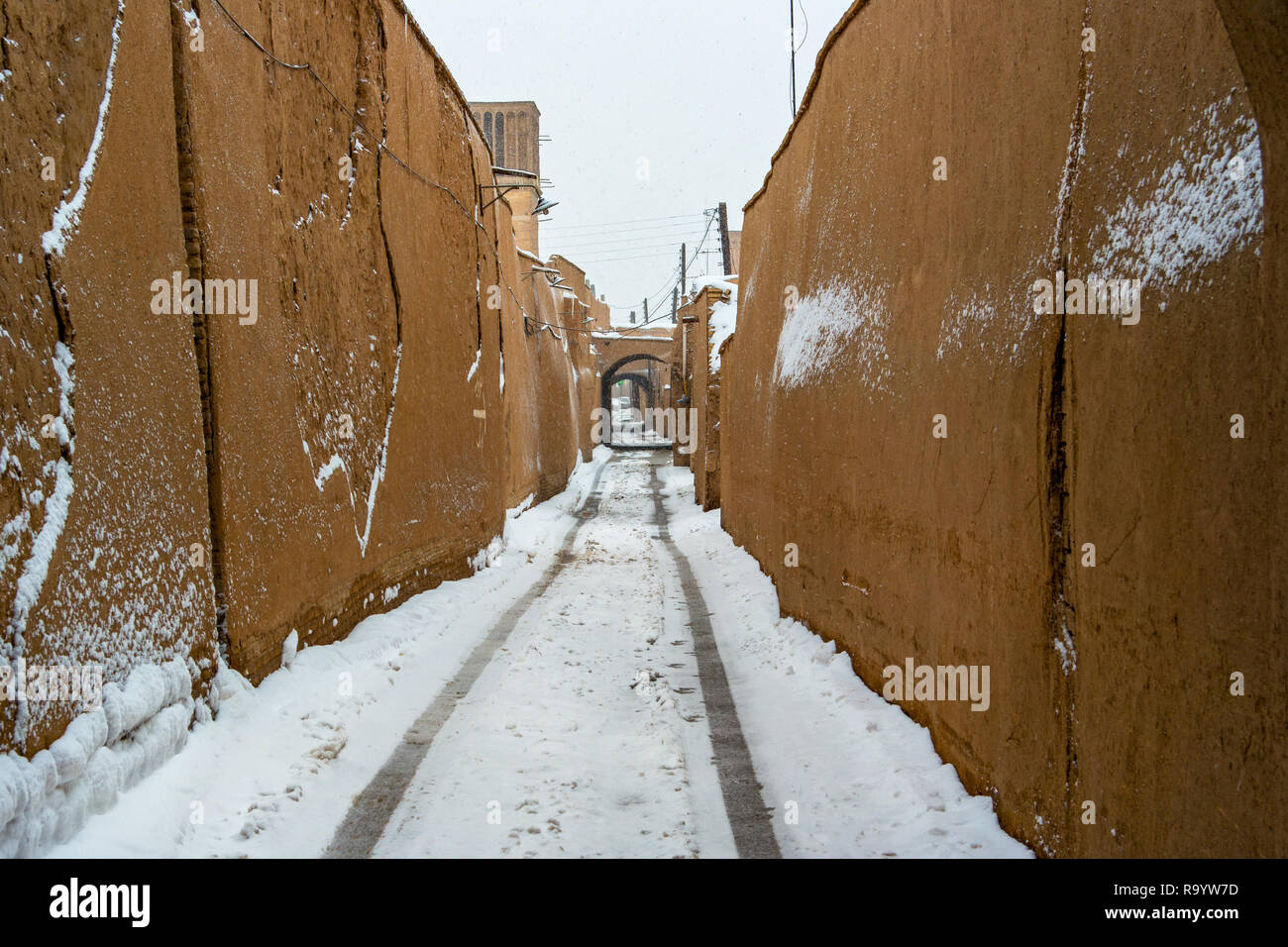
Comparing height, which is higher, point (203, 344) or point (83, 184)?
point (83, 184)

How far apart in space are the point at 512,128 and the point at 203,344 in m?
62.0

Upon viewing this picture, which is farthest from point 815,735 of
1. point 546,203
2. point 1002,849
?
point 546,203

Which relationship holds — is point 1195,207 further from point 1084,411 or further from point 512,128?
point 512,128

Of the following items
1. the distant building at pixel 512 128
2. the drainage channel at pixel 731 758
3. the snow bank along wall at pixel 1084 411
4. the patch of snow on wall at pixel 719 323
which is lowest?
the drainage channel at pixel 731 758

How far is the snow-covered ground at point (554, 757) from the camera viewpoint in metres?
4.05

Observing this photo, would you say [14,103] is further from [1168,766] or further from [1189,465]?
[1168,766]

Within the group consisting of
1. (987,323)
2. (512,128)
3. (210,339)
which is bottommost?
(987,323)

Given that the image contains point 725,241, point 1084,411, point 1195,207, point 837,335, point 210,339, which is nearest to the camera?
point 1195,207

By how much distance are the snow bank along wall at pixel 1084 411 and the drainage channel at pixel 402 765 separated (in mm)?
2888

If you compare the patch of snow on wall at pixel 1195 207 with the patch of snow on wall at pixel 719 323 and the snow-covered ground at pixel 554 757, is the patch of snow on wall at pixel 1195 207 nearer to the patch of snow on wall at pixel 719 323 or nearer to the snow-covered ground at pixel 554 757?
the snow-covered ground at pixel 554 757

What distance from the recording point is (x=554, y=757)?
17.1 ft

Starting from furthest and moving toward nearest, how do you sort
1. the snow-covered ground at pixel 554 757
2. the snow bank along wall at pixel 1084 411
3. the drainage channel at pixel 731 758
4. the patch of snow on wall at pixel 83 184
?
the drainage channel at pixel 731 758 → the snow-covered ground at pixel 554 757 → the patch of snow on wall at pixel 83 184 → the snow bank along wall at pixel 1084 411

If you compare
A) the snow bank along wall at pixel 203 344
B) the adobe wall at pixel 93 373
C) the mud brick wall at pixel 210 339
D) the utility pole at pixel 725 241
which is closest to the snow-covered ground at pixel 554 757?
the snow bank along wall at pixel 203 344

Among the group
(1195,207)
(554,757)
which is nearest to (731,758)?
(554,757)
